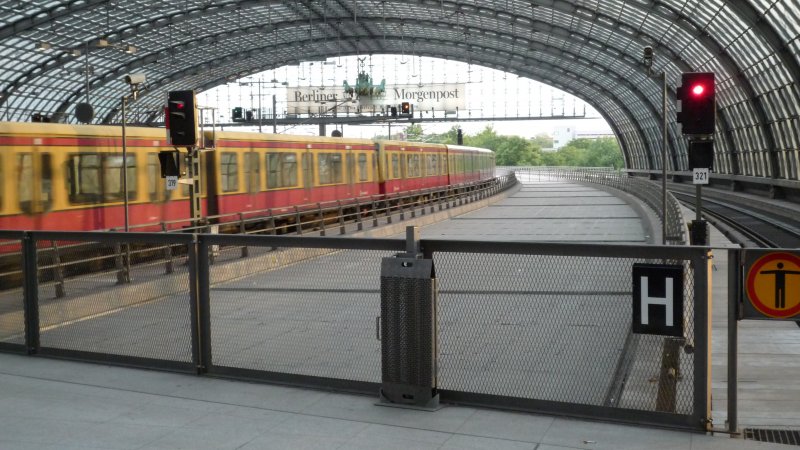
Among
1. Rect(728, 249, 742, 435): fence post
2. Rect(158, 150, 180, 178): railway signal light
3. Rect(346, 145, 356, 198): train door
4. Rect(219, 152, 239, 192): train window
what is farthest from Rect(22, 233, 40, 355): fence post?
Rect(346, 145, 356, 198): train door

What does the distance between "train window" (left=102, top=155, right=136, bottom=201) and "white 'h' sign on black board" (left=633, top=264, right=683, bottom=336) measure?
655 inches

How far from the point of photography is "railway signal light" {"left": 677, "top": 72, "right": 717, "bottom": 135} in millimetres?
14336

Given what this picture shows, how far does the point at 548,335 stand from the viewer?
6.61 m

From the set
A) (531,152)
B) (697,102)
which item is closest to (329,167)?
(697,102)

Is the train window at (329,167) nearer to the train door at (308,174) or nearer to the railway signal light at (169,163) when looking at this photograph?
the train door at (308,174)

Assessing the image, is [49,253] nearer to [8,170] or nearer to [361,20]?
[8,170]

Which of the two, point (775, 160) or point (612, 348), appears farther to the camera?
point (775, 160)

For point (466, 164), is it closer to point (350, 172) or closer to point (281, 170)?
point (350, 172)

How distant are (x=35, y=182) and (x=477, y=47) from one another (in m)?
68.4

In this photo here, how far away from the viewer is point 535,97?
95812 millimetres

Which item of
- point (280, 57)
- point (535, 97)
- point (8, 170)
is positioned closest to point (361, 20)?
point (280, 57)

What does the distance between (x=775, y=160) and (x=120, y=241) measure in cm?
4909

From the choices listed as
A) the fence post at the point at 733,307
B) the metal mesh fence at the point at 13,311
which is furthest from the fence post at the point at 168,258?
→ the fence post at the point at 733,307

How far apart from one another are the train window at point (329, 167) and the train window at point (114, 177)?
38.6ft
